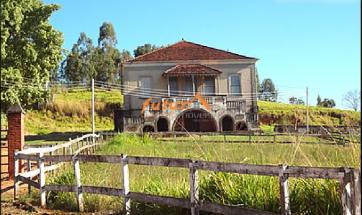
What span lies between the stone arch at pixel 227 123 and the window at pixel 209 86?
2.83 m

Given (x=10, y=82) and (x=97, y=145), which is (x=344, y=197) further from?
(x=10, y=82)

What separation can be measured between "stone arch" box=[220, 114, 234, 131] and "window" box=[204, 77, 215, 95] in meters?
2.83

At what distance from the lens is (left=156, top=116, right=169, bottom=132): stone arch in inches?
1596

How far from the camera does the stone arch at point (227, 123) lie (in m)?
40.7

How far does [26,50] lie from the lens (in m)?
32.5

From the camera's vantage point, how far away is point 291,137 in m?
8.05

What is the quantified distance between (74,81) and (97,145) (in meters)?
49.9

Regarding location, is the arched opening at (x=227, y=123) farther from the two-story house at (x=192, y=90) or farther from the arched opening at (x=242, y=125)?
the arched opening at (x=242, y=125)

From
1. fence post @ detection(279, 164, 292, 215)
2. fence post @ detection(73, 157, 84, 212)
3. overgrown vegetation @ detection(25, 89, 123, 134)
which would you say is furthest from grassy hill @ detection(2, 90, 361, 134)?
fence post @ detection(279, 164, 292, 215)

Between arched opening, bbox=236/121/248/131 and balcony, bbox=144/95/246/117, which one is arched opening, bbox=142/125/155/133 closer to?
balcony, bbox=144/95/246/117

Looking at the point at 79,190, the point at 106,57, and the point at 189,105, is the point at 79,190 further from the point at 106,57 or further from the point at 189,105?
the point at 106,57

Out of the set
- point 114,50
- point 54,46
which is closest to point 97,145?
point 54,46

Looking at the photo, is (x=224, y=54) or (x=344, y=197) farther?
(x=224, y=54)

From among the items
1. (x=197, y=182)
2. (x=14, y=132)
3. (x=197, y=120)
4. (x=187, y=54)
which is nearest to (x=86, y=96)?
(x=187, y=54)
